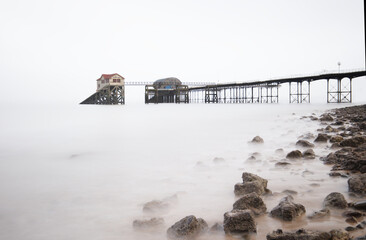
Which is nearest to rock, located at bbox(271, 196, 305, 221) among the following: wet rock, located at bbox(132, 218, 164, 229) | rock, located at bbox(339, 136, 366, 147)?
wet rock, located at bbox(132, 218, 164, 229)

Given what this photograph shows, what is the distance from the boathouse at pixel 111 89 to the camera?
2082 inches

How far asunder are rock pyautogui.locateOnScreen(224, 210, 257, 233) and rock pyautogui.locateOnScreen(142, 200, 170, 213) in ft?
2.64

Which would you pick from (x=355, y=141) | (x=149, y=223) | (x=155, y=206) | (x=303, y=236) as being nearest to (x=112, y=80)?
(x=355, y=141)

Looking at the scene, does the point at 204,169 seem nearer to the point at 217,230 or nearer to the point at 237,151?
the point at 237,151

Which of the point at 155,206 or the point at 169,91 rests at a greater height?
the point at 169,91

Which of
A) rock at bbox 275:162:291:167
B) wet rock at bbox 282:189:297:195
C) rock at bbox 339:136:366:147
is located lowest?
wet rock at bbox 282:189:297:195

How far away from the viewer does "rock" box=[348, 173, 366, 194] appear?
9.20 ft

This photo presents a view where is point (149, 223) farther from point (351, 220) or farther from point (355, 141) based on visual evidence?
point (355, 141)

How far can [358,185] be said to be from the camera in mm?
2840

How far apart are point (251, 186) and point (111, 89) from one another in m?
52.6

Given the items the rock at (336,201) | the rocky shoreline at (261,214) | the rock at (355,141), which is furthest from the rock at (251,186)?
the rock at (355,141)

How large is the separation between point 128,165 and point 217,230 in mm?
3249

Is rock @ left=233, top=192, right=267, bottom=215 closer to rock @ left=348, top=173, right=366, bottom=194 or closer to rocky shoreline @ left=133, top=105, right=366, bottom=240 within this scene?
rocky shoreline @ left=133, top=105, right=366, bottom=240

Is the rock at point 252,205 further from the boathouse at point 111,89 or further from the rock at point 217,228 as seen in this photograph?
the boathouse at point 111,89
